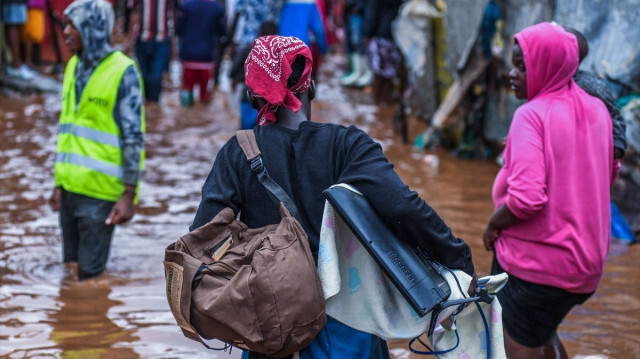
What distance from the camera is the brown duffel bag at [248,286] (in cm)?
271

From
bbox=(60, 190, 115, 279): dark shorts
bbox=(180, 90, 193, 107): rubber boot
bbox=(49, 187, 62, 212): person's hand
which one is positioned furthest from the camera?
bbox=(180, 90, 193, 107): rubber boot

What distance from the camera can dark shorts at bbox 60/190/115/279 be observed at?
18.0 feet

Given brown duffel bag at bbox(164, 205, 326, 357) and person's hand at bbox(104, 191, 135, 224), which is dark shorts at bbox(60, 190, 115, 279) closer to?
person's hand at bbox(104, 191, 135, 224)

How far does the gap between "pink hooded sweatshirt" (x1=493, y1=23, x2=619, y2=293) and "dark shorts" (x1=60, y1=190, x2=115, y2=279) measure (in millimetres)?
2493

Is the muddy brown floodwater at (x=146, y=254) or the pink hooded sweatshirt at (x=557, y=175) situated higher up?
the pink hooded sweatshirt at (x=557, y=175)

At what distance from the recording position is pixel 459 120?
1037 cm

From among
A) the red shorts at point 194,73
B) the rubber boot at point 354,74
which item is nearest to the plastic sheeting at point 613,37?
the red shorts at point 194,73

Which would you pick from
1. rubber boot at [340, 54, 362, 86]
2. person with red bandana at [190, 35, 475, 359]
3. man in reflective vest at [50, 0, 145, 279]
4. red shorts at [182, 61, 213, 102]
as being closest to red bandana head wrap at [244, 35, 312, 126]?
person with red bandana at [190, 35, 475, 359]

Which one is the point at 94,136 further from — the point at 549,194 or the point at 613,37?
the point at 613,37

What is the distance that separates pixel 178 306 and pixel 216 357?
7.05ft

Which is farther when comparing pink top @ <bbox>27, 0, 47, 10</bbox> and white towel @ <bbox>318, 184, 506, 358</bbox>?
pink top @ <bbox>27, 0, 47, 10</bbox>

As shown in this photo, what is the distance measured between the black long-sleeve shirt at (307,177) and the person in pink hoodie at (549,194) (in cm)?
98

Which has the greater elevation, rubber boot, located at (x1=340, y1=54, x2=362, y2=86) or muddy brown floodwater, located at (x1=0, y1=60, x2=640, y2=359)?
muddy brown floodwater, located at (x1=0, y1=60, x2=640, y2=359)

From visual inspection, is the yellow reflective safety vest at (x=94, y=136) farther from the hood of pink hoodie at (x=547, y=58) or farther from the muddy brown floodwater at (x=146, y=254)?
the hood of pink hoodie at (x=547, y=58)
